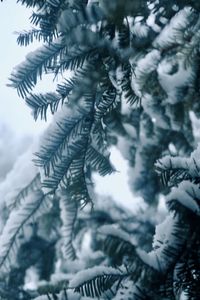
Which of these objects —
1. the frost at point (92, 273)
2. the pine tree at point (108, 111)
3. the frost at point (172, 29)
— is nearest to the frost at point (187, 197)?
the pine tree at point (108, 111)

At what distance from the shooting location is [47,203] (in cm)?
224

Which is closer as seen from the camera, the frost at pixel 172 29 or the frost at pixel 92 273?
the frost at pixel 92 273

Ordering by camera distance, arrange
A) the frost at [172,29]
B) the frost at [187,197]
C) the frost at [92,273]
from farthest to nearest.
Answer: the frost at [172,29] < the frost at [92,273] < the frost at [187,197]

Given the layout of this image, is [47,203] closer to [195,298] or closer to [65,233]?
[65,233]

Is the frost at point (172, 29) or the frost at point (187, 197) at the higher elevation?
the frost at point (172, 29)

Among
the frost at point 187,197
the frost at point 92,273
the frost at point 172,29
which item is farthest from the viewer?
the frost at point 172,29

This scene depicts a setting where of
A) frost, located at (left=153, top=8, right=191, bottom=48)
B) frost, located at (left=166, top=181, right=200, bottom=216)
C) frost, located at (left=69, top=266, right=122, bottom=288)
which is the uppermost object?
frost, located at (left=153, top=8, right=191, bottom=48)

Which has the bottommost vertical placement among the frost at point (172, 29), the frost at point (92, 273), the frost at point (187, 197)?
the frost at point (92, 273)

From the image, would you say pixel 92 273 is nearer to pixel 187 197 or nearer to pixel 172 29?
pixel 187 197

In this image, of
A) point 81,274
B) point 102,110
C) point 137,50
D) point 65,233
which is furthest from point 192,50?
point 65,233

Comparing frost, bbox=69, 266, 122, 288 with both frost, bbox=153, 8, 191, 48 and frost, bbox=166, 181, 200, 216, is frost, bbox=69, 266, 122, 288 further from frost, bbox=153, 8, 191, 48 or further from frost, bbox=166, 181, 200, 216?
frost, bbox=153, 8, 191, 48

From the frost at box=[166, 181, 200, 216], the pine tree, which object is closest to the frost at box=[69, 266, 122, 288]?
the pine tree

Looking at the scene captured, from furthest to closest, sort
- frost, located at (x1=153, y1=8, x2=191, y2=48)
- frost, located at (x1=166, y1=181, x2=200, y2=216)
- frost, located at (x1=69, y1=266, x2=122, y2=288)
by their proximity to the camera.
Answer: frost, located at (x1=153, y1=8, x2=191, y2=48)
frost, located at (x1=69, y1=266, x2=122, y2=288)
frost, located at (x1=166, y1=181, x2=200, y2=216)

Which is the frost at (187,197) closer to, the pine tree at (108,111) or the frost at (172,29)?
the pine tree at (108,111)
